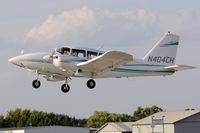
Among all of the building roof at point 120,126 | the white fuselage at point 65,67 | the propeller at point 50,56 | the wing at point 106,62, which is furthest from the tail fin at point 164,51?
the building roof at point 120,126

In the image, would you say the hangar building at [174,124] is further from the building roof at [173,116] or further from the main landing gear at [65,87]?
the main landing gear at [65,87]

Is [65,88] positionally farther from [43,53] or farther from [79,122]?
[79,122]

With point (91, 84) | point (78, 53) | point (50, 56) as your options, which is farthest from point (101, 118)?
point (78, 53)

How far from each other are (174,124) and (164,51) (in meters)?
42.9

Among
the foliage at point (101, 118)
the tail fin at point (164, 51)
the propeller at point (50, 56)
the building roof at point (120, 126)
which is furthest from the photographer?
the foliage at point (101, 118)

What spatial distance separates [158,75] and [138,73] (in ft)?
4.91

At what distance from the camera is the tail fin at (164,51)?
54.0 m

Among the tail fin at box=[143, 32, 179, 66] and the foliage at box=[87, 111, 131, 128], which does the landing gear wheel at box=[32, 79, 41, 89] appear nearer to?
the tail fin at box=[143, 32, 179, 66]

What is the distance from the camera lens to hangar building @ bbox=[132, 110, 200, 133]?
96562mm

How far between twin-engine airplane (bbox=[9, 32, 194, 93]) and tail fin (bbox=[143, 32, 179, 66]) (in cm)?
89

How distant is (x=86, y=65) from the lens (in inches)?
1932

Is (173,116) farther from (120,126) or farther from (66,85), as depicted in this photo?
(66,85)

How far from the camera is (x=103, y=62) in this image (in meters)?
49.1

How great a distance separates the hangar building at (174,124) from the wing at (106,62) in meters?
44.4
